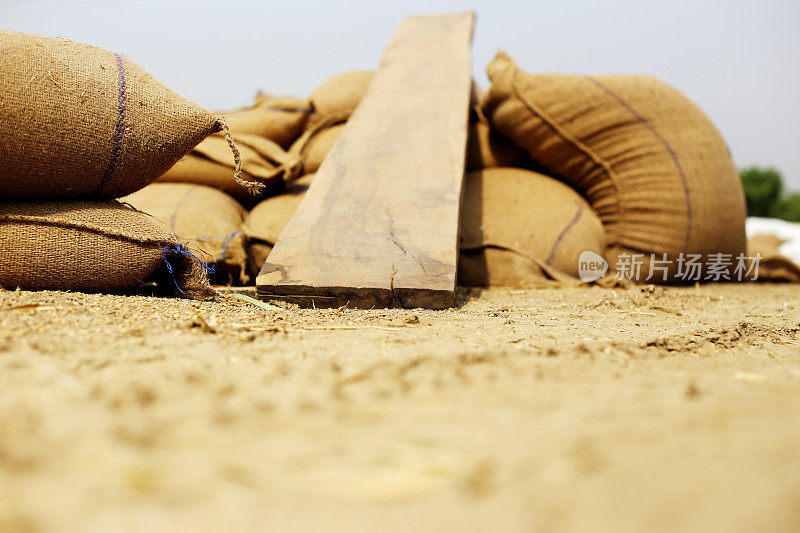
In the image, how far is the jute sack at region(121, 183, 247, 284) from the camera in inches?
90.0

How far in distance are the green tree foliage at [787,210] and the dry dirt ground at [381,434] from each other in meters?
10.4

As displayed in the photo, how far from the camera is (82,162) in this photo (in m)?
1.48

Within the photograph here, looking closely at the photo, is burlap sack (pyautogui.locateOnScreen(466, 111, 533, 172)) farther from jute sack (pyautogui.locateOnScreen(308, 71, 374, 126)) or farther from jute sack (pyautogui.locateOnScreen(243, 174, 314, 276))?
jute sack (pyautogui.locateOnScreen(243, 174, 314, 276))

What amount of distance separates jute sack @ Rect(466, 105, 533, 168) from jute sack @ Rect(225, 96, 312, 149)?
903 mm

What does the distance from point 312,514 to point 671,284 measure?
2.60 m

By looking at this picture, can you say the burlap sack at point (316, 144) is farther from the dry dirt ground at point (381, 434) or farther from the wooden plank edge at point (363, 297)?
the dry dirt ground at point (381, 434)

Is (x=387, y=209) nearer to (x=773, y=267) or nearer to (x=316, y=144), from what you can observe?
(x=316, y=144)

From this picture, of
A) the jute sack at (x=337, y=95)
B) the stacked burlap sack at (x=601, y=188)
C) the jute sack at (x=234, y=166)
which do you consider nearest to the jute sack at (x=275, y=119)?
the jute sack at (x=337, y=95)

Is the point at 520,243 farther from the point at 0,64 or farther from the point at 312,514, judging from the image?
the point at 312,514

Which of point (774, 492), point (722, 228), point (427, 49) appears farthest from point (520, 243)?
point (774, 492)

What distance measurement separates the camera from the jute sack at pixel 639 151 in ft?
8.55

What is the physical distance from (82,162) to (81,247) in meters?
0.21
